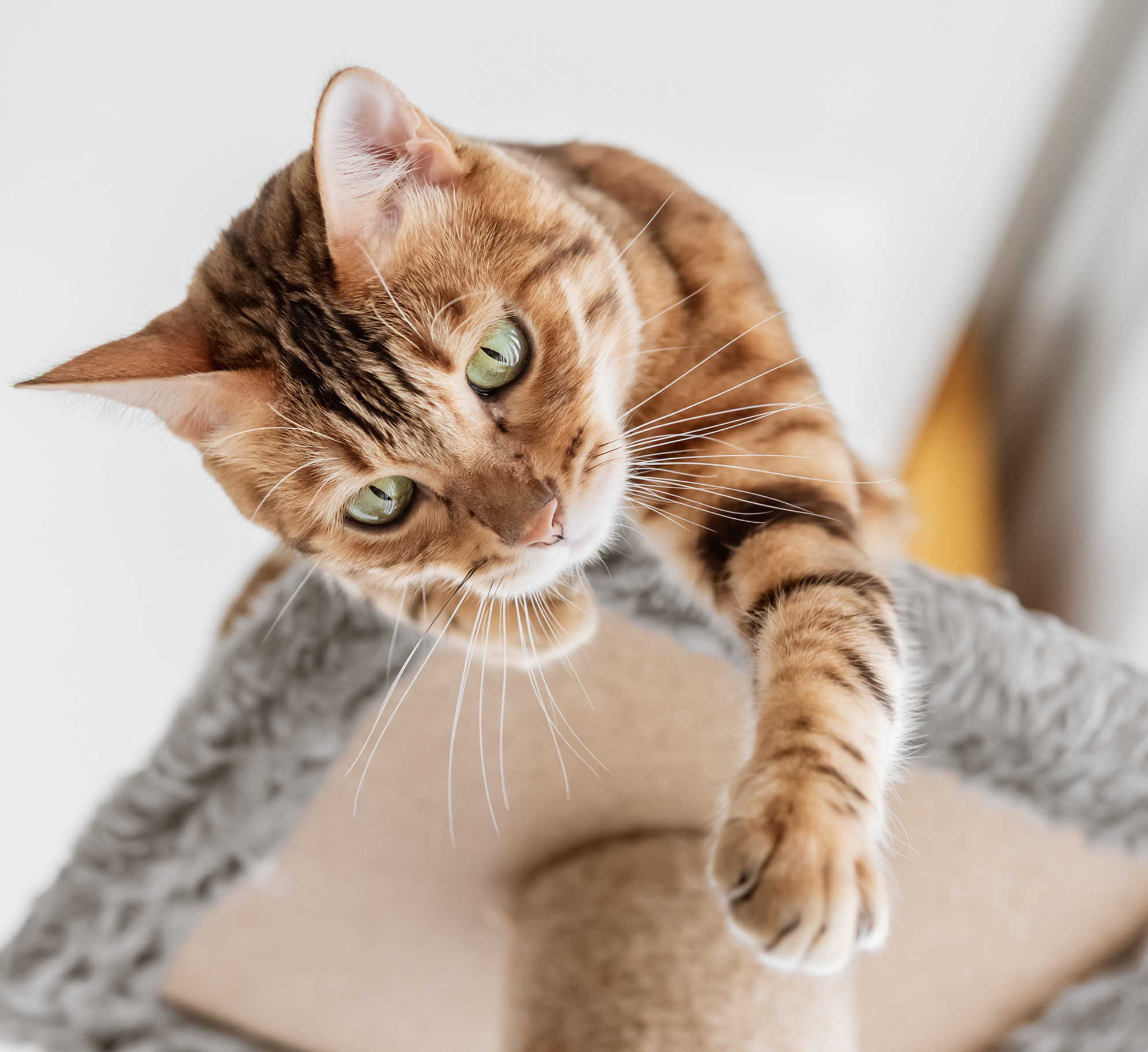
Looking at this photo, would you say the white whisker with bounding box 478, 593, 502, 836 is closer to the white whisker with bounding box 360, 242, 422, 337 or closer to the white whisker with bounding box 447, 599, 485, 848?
the white whisker with bounding box 447, 599, 485, 848

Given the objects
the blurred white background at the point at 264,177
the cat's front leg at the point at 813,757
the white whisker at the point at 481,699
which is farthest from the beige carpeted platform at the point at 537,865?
the blurred white background at the point at 264,177

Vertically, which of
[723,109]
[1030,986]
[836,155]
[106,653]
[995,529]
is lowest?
[995,529]

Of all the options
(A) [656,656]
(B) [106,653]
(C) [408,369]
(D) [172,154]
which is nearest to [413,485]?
(C) [408,369]

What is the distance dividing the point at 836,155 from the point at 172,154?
3.44 feet

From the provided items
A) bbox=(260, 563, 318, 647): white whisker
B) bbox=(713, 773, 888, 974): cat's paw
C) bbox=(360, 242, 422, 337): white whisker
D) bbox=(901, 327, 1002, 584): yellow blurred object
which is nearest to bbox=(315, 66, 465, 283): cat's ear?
bbox=(360, 242, 422, 337): white whisker

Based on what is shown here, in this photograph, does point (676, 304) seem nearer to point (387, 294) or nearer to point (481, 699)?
point (387, 294)

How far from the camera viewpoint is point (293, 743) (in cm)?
78

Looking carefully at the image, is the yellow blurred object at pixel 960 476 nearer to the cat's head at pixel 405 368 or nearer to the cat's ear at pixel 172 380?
the cat's head at pixel 405 368

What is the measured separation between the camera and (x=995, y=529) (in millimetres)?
1854

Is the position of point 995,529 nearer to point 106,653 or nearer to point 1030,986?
point 1030,986

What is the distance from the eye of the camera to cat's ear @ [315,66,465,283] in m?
0.58

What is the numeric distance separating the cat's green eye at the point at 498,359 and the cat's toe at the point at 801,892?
0.36 metres

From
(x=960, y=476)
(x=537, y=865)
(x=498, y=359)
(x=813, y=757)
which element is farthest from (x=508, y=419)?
(x=960, y=476)

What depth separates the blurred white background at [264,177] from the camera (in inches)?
39.5
